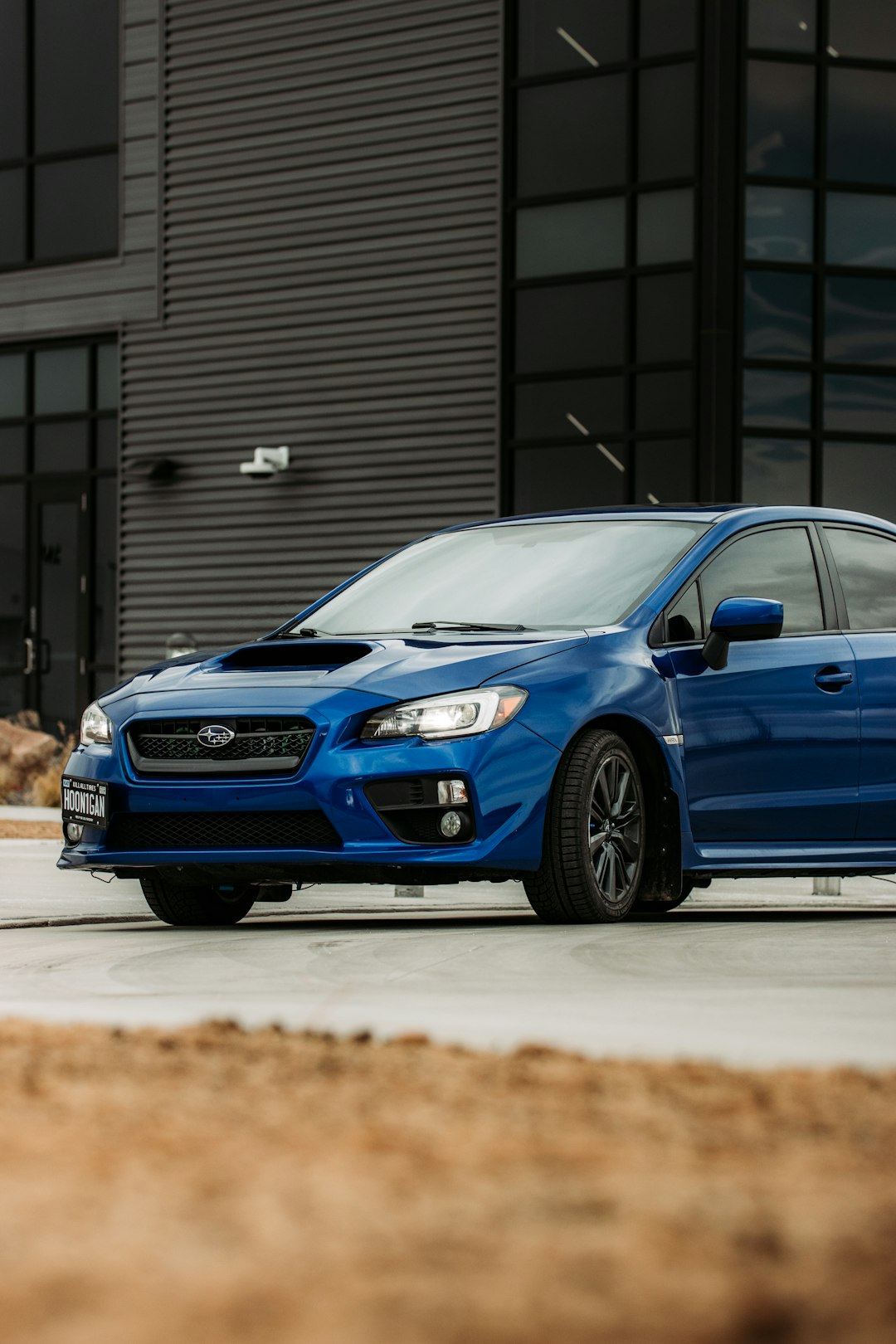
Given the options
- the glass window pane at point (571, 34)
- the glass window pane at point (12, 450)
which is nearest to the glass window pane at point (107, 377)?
the glass window pane at point (12, 450)

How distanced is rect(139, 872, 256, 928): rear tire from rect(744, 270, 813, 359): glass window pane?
1063 centimetres

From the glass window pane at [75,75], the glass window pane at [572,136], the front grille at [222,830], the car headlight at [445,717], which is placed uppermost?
the glass window pane at [75,75]

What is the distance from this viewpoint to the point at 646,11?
1930 centimetres

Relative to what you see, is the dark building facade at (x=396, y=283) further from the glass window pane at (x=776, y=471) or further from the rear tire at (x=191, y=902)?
the rear tire at (x=191, y=902)

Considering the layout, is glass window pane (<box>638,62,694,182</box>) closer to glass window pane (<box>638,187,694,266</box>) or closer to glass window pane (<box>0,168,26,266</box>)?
glass window pane (<box>638,187,694,266</box>)

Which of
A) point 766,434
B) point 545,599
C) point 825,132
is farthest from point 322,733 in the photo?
point 825,132

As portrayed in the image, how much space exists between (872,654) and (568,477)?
10339 millimetres

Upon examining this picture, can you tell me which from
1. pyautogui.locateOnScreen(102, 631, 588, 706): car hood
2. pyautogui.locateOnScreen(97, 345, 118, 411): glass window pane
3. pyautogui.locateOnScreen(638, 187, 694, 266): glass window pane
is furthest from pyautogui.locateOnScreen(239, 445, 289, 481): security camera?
pyautogui.locateOnScreen(102, 631, 588, 706): car hood

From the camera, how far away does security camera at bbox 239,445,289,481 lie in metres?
21.2

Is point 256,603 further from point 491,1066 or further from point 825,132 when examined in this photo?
point 491,1066

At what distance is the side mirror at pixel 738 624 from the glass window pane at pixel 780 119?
36.1ft

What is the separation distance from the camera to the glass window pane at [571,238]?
19.4 metres

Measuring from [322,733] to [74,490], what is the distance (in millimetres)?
15876

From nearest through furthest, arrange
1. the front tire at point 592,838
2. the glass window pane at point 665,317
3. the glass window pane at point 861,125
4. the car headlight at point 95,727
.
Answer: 1. the front tire at point 592,838
2. the car headlight at point 95,727
3. the glass window pane at point 665,317
4. the glass window pane at point 861,125
